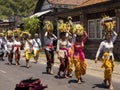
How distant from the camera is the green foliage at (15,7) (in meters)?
67.9

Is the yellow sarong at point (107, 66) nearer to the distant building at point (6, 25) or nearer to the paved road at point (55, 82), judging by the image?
the paved road at point (55, 82)

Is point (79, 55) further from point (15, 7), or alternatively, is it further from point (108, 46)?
point (15, 7)

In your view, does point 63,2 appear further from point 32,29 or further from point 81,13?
point 81,13

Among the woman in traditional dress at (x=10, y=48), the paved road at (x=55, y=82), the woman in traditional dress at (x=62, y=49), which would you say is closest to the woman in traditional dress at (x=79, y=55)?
the paved road at (x=55, y=82)

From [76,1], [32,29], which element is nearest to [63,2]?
[76,1]

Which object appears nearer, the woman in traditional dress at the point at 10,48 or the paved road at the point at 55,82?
the paved road at the point at 55,82

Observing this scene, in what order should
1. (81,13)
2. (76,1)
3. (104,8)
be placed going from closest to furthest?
(104,8), (81,13), (76,1)

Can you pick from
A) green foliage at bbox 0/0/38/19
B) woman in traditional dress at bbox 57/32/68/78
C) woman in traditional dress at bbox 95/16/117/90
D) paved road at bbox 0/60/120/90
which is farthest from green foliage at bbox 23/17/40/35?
green foliage at bbox 0/0/38/19

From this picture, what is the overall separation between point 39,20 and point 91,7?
1214cm

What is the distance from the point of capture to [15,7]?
70500mm

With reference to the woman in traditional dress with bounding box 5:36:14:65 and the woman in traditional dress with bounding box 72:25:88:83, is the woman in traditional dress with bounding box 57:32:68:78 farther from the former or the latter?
the woman in traditional dress with bounding box 5:36:14:65

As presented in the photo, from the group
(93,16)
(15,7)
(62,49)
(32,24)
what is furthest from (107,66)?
(15,7)

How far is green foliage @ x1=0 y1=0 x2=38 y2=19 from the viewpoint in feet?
223

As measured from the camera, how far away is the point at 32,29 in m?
35.5
